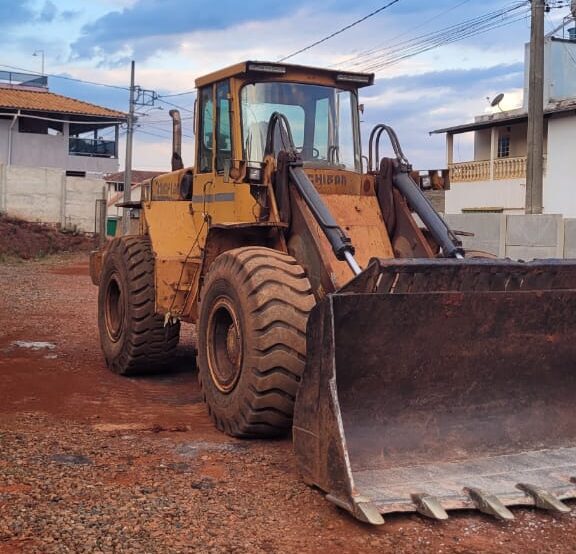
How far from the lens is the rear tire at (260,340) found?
5551 millimetres

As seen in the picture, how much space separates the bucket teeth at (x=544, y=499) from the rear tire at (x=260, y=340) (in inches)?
65.1

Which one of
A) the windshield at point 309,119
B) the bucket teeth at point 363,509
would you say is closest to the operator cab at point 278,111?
the windshield at point 309,119

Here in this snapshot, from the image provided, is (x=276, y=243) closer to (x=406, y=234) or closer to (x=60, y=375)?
(x=406, y=234)

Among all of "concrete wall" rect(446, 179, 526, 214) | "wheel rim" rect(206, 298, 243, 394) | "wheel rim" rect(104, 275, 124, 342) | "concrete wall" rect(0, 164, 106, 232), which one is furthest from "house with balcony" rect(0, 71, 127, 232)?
"wheel rim" rect(206, 298, 243, 394)

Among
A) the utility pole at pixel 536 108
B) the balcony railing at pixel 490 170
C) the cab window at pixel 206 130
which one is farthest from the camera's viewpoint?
the balcony railing at pixel 490 170

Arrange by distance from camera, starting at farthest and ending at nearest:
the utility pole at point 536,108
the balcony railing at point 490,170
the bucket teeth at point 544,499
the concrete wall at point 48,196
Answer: the concrete wall at point 48,196
the balcony railing at point 490,170
the utility pole at point 536,108
the bucket teeth at point 544,499

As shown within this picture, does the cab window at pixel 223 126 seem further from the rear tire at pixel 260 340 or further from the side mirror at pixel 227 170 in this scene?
the rear tire at pixel 260 340

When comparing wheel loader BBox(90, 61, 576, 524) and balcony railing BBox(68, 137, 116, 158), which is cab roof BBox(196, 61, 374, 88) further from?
balcony railing BBox(68, 137, 116, 158)

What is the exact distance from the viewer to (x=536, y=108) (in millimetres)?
17000

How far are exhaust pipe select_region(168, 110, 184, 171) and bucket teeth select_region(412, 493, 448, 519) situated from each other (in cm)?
560

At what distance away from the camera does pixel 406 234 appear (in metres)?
6.95

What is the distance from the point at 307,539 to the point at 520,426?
1891mm

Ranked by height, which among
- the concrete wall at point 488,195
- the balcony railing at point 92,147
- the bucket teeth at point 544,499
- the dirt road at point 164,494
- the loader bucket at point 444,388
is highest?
the balcony railing at point 92,147

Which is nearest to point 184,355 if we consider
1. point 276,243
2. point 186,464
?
point 276,243
